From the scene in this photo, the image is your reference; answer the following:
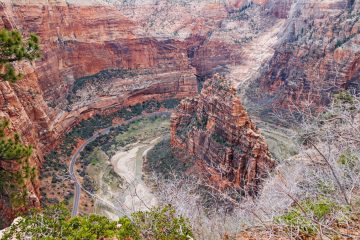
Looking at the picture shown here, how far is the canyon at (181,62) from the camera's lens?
113 ft

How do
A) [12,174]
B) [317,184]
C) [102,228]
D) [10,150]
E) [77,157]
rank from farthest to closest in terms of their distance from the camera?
1. [77,157]
2. [12,174]
3. [10,150]
4. [317,184]
5. [102,228]

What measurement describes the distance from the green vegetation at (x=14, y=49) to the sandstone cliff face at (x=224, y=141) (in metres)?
16.4

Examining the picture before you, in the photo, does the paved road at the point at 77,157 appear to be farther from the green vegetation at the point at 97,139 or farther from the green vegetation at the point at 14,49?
the green vegetation at the point at 14,49

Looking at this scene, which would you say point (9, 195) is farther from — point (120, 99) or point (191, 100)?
point (120, 99)

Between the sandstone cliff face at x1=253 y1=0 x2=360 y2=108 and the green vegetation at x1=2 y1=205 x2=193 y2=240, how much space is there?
3412cm

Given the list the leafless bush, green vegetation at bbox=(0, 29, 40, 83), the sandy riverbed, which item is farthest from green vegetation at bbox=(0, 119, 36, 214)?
the sandy riverbed

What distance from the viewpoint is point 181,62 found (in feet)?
214

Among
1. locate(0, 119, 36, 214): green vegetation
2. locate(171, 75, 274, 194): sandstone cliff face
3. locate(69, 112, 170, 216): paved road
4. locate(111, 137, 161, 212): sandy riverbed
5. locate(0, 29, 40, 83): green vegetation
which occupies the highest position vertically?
locate(0, 29, 40, 83): green vegetation

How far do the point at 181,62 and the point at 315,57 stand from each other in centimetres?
2635

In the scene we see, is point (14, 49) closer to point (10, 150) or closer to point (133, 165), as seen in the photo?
point (10, 150)

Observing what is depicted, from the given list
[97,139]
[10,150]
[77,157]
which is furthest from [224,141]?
[97,139]

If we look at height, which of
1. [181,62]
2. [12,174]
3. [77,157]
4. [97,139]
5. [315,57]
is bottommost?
[77,157]

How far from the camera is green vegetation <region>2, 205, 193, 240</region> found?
10852mm

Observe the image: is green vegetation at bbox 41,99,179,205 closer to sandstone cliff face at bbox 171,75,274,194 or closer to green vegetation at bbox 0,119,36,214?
sandstone cliff face at bbox 171,75,274,194
